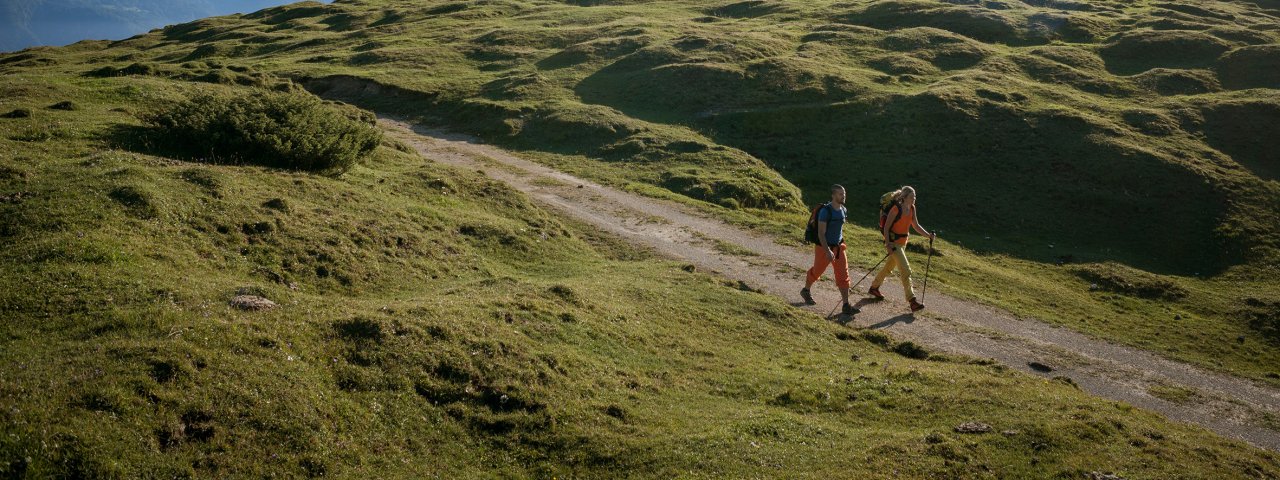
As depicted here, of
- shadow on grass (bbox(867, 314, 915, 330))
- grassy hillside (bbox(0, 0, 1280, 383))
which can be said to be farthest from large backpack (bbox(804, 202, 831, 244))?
grassy hillside (bbox(0, 0, 1280, 383))

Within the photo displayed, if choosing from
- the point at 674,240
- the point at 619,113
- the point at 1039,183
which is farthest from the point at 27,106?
the point at 1039,183

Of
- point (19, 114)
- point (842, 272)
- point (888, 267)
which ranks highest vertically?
point (19, 114)

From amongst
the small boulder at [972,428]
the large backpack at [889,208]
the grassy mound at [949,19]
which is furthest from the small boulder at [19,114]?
the grassy mound at [949,19]

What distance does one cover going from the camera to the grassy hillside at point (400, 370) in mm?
8742

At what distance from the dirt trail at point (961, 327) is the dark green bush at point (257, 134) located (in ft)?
29.9

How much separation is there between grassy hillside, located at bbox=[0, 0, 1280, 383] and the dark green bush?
552 inches

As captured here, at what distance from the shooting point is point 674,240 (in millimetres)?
25453

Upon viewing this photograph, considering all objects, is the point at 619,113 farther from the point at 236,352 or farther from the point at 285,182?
the point at 236,352

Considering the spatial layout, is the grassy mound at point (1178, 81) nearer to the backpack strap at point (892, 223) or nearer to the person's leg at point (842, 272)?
the backpack strap at point (892, 223)

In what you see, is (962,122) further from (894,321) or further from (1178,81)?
(894,321)

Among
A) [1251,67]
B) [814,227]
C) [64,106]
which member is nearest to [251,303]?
[814,227]

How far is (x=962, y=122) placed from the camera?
40938mm

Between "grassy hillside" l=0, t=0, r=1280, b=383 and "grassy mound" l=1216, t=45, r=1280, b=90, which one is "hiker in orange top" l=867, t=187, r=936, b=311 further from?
"grassy mound" l=1216, t=45, r=1280, b=90

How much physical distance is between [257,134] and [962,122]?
35220mm
